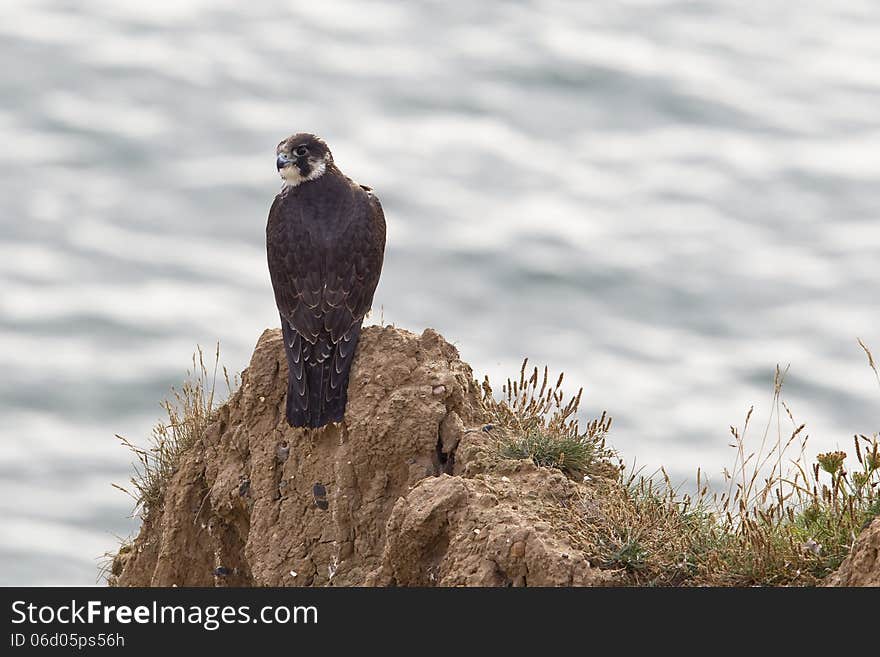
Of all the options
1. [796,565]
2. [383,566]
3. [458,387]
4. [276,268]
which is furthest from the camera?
[276,268]

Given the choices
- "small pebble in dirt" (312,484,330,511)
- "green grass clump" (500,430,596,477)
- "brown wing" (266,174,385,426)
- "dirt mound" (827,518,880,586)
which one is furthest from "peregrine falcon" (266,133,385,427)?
"dirt mound" (827,518,880,586)

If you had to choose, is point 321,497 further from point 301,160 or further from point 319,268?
point 301,160

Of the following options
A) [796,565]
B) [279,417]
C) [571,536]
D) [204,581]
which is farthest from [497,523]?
[204,581]

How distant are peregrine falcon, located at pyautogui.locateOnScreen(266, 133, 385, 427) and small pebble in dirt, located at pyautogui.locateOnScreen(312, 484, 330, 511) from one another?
1.51ft

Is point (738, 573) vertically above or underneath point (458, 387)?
underneath

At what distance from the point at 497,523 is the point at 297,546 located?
1.99 m

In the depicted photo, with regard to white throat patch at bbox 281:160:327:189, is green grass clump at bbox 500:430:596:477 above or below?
below

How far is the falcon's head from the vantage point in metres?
11.9

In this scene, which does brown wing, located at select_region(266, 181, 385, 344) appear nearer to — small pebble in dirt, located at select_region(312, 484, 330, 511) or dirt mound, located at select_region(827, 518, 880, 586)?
small pebble in dirt, located at select_region(312, 484, 330, 511)

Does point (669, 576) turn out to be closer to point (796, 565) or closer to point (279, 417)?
point (796, 565)

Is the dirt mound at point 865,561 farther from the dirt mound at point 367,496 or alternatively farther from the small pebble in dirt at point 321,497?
the small pebble in dirt at point 321,497

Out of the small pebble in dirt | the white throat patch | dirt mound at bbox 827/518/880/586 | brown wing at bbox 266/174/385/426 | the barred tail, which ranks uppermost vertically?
the white throat patch

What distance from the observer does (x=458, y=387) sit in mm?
10828

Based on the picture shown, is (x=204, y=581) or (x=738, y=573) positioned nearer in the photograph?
(x=738, y=573)
